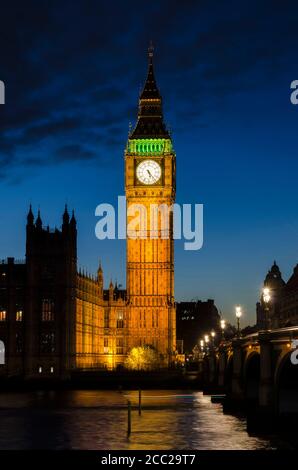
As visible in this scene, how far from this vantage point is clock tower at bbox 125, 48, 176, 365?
171 meters

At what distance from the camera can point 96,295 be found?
6757 inches

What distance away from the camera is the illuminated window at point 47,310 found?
468ft

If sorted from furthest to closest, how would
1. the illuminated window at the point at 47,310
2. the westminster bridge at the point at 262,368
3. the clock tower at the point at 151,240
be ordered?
the clock tower at the point at 151,240 → the illuminated window at the point at 47,310 → the westminster bridge at the point at 262,368

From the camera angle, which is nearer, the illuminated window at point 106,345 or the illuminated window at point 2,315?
the illuminated window at point 2,315

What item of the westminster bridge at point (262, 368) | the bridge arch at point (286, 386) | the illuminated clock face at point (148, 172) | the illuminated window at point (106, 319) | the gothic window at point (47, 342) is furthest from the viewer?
the illuminated clock face at point (148, 172)

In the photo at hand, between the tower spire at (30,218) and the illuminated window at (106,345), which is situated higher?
the tower spire at (30,218)

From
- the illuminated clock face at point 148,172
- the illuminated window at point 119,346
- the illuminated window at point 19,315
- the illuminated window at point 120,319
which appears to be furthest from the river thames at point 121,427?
the illuminated clock face at point 148,172

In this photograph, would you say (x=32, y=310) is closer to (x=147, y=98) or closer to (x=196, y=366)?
(x=196, y=366)

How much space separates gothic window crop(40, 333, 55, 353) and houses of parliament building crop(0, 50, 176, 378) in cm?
15

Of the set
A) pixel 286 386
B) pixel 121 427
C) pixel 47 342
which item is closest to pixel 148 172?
pixel 47 342

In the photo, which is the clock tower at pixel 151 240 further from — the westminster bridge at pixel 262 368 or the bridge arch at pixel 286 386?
the bridge arch at pixel 286 386

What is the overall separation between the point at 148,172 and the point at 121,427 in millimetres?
117826

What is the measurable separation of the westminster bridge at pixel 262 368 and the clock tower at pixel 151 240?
43107 millimetres

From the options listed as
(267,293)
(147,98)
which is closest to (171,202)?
(147,98)
